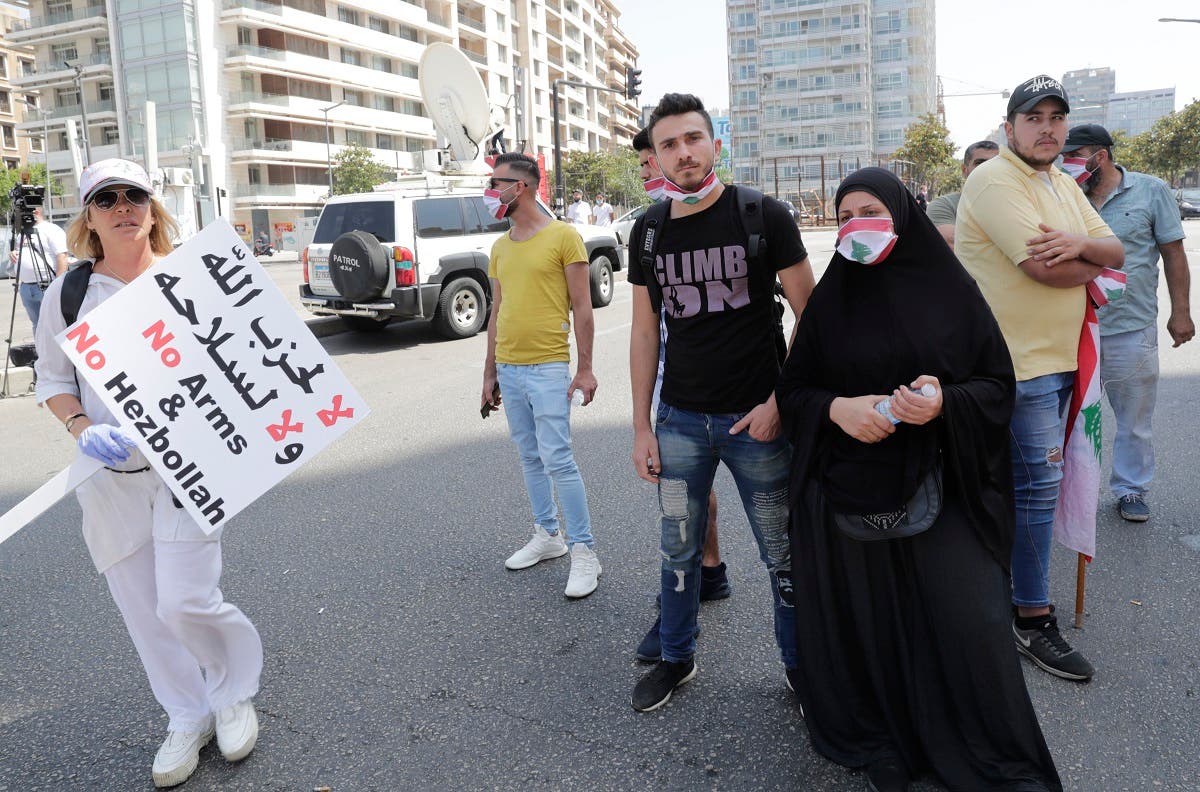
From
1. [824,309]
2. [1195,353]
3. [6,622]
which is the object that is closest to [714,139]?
[824,309]

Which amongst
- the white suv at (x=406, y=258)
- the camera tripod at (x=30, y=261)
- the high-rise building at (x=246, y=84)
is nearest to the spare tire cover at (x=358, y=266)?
the white suv at (x=406, y=258)

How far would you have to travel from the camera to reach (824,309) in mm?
2480

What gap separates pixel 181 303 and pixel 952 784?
2517mm

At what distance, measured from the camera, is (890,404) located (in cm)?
226

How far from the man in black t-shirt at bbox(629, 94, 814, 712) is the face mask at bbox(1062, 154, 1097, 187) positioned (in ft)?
7.25

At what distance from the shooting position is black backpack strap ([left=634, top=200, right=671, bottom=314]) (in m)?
2.83

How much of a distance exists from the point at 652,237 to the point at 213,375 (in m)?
1.40

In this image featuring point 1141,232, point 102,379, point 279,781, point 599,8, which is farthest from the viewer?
point 599,8

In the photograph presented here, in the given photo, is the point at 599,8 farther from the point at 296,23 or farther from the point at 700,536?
the point at 700,536

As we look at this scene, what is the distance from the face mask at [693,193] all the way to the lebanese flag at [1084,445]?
1475mm

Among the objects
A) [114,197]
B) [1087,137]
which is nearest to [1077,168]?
[1087,137]

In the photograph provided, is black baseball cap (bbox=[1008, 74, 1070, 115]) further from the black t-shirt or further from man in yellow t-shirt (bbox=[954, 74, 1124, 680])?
the black t-shirt

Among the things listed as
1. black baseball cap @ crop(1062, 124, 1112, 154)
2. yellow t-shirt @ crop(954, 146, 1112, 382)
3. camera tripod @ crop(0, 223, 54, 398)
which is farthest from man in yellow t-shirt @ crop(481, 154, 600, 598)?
camera tripod @ crop(0, 223, 54, 398)

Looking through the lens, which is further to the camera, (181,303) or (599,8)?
(599,8)
